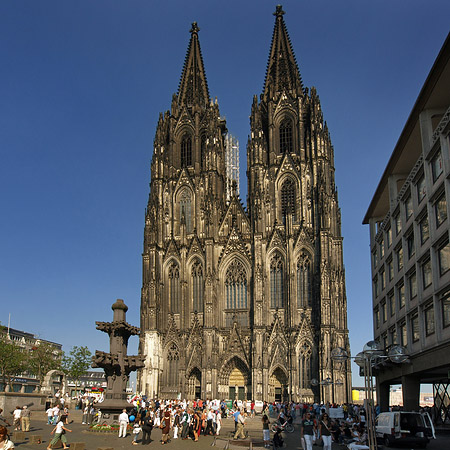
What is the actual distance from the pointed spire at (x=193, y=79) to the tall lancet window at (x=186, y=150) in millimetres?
4257

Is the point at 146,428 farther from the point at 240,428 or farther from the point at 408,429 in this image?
the point at 408,429

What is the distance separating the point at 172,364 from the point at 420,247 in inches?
1372

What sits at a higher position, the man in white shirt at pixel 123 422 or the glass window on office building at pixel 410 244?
the glass window on office building at pixel 410 244

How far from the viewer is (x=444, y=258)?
81.2 feet

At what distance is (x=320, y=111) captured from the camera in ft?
200

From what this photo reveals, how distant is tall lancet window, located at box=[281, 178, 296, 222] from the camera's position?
58.0 m

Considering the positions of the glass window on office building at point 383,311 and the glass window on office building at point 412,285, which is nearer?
the glass window on office building at point 412,285

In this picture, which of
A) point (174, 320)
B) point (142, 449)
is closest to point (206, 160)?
point (174, 320)

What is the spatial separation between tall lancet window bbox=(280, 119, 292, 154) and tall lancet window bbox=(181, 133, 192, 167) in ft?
34.5

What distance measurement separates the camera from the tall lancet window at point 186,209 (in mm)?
60938

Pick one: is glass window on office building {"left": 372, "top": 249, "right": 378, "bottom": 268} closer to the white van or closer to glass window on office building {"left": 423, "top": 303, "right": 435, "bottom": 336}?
glass window on office building {"left": 423, "top": 303, "right": 435, "bottom": 336}

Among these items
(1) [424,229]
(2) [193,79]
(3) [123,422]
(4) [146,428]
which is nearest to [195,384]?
(3) [123,422]

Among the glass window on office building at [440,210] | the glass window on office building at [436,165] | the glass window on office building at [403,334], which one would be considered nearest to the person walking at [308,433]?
the glass window on office building at [440,210]

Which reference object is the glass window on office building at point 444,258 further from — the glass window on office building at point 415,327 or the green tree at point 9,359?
the green tree at point 9,359
